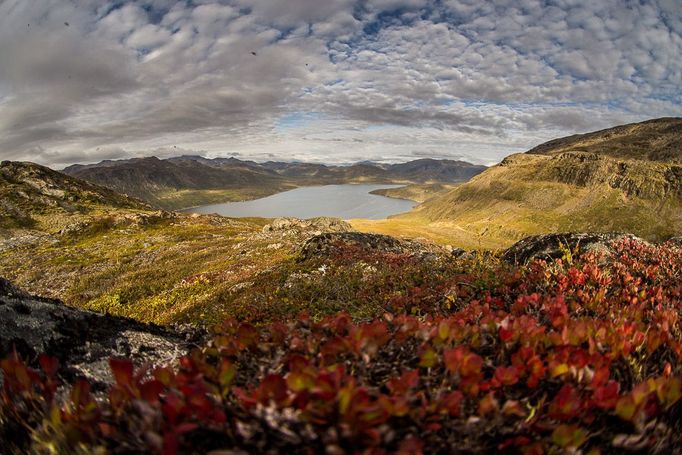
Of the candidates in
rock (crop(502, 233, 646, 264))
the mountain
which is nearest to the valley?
rock (crop(502, 233, 646, 264))

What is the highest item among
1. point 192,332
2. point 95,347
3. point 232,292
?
point 95,347

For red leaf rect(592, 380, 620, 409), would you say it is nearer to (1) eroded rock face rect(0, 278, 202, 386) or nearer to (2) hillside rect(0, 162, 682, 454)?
(2) hillside rect(0, 162, 682, 454)

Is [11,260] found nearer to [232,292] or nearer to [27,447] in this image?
[232,292]

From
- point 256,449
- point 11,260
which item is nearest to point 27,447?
point 256,449

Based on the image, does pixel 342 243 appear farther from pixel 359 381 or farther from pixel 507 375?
pixel 507 375

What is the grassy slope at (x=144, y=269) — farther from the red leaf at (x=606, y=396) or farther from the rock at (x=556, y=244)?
the red leaf at (x=606, y=396)

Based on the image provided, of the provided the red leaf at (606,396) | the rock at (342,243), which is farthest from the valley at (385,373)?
the rock at (342,243)

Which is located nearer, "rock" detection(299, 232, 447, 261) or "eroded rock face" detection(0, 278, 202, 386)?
"eroded rock face" detection(0, 278, 202, 386)
